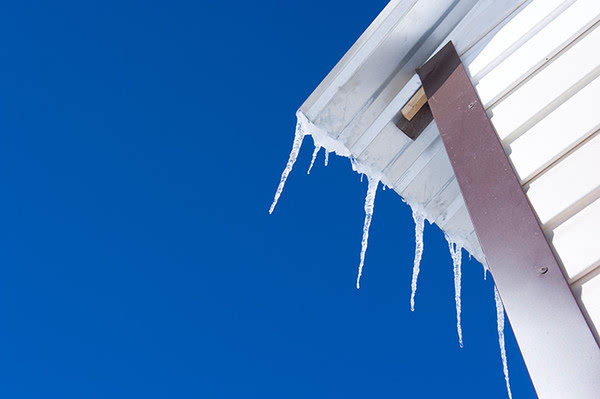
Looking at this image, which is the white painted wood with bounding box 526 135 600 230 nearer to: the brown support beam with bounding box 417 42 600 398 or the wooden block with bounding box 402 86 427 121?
the brown support beam with bounding box 417 42 600 398

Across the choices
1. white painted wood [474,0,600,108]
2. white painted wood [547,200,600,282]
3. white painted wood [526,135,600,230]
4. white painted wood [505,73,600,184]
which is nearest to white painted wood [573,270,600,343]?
white painted wood [547,200,600,282]

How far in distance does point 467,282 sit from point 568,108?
9928 mm

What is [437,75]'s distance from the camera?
169 centimetres

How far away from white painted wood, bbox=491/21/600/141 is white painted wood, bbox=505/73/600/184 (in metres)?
0.03

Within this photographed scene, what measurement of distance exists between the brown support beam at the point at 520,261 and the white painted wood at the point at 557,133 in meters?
0.03

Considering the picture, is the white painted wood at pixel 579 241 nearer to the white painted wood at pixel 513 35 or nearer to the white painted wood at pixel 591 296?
the white painted wood at pixel 591 296

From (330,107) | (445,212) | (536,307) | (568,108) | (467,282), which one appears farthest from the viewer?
(467,282)

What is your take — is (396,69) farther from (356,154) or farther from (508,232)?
(508,232)

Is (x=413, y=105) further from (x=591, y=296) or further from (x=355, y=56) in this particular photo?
(x=591, y=296)

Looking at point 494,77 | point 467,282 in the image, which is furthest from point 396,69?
point 467,282

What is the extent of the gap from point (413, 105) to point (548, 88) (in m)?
0.62

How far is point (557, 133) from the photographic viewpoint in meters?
1.21

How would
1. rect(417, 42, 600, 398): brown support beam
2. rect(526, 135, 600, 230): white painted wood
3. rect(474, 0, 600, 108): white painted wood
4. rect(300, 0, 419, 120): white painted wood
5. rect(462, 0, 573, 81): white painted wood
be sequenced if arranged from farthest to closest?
1. rect(300, 0, 419, 120): white painted wood
2. rect(462, 0, 573, 81): white painted wood
3. rect(474, 0, 600, 108): white painted wood
4. rect(526, 135, 600, 230): white painted wood
5. rect(417, 42, 600, 398): brown support beam

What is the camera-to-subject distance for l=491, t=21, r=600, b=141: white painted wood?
128 centimetres
